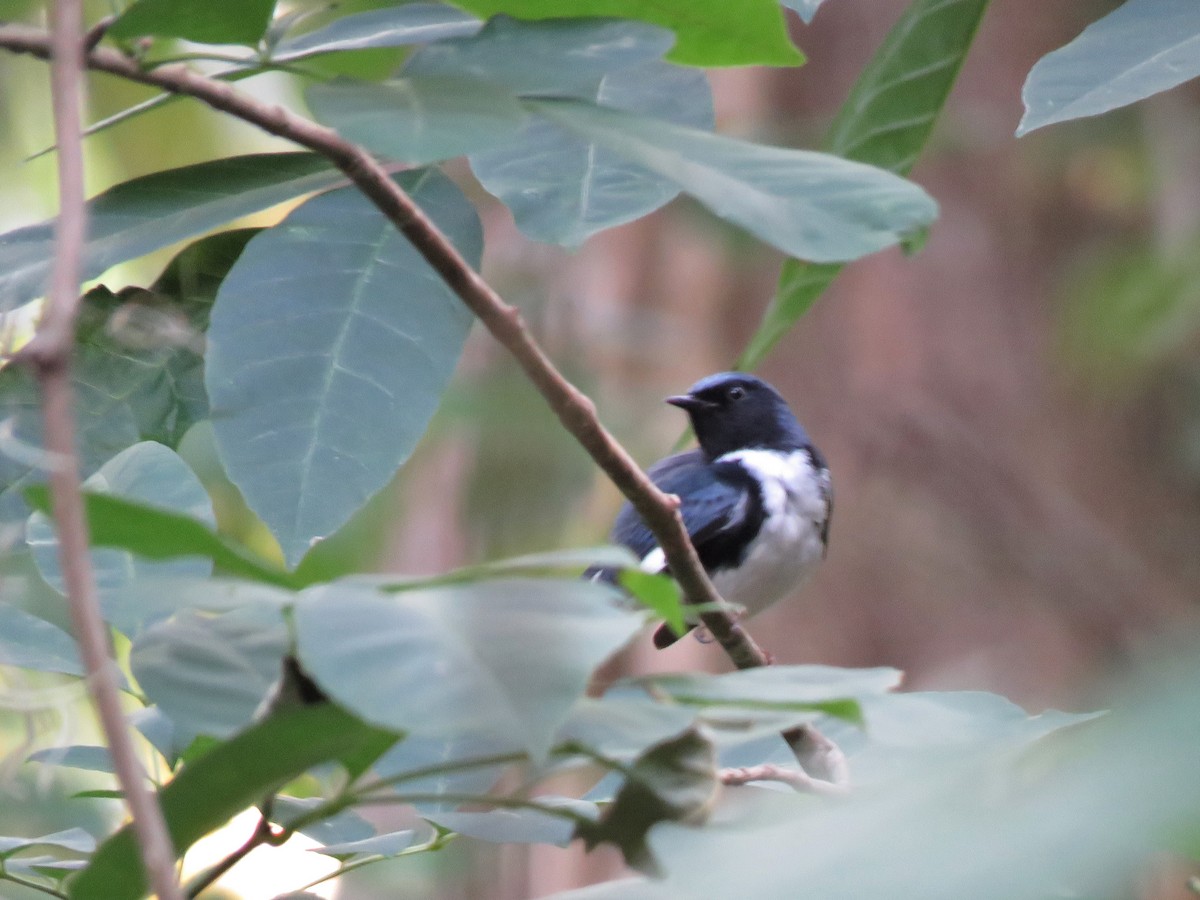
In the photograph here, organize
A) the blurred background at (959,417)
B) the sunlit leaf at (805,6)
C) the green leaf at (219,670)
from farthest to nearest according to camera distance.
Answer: the blurred background at (959,417) < the sunlit leaf at (805,6) < the green leaf at (219,670)

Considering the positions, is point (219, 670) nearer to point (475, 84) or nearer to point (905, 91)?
point (475, 84)

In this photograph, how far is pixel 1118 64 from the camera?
1.28m

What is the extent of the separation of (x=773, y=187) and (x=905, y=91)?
69 centimetres

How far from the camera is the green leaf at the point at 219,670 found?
859mm

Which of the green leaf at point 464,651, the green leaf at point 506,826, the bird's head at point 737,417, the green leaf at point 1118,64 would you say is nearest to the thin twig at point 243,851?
the green leaf at point 506,826

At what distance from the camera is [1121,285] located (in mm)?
4113

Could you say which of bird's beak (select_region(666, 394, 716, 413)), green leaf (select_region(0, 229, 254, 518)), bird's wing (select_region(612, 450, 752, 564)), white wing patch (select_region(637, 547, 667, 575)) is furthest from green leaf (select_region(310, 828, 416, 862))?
bird's beak (select_region(666, 394, 716, 413))

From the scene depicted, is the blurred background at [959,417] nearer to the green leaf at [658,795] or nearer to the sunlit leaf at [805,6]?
the sunlit leaf at [805,6]

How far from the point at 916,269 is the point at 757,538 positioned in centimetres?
274

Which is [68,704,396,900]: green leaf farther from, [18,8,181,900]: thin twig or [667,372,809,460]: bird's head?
[667,372,809,460]: bird's head

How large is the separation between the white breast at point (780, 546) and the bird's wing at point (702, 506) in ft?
0.23

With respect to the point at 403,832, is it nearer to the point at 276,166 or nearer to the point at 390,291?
the point at 390,291

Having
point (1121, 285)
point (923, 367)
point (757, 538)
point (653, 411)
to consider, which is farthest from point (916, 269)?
point (757, 538)

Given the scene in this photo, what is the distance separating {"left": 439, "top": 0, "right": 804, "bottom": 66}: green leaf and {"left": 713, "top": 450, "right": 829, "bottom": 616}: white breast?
2.74m
